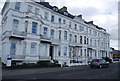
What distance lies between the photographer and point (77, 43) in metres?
31.8

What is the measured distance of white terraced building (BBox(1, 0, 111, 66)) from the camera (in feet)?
66.2

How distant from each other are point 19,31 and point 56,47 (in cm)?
948

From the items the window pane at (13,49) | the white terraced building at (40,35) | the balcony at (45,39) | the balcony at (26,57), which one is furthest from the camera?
the balcony at (45,39)

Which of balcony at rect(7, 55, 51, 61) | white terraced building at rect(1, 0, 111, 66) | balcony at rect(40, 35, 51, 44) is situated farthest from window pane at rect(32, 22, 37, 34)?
balcony at rect(7, 55, 51, 61)

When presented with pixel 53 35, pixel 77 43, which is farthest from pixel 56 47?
Result: pixel 77 43

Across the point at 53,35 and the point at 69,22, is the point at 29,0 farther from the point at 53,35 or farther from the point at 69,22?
the point at 69,22

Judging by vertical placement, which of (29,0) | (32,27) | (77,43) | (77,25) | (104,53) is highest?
(29,0)

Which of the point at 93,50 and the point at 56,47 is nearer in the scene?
the point at 56,47

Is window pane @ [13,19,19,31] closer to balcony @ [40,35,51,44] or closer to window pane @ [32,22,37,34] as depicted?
window pane @ [32,22,37,34]

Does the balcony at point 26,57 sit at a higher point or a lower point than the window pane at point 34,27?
lower

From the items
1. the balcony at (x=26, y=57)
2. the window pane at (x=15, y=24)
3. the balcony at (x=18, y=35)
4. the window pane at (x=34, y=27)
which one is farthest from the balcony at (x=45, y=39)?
the window pane at (x=15, y=24)

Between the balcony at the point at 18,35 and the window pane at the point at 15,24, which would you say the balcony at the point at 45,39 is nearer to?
the balcony at the point at 18,35

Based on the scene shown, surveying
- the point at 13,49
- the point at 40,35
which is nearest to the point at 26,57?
the point at 13,49

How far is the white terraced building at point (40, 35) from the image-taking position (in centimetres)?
2019
